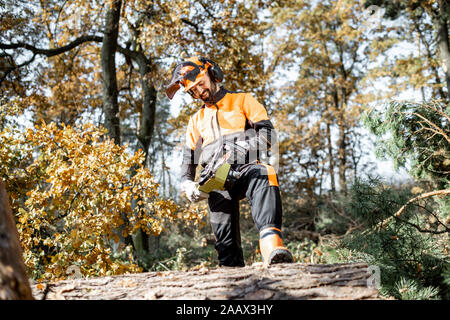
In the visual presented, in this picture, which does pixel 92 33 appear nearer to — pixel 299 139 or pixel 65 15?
pixel 65 15

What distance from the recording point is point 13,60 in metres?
8.02

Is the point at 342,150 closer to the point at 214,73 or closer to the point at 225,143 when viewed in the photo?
the point at 214,73

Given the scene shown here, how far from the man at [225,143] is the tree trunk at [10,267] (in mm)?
1607

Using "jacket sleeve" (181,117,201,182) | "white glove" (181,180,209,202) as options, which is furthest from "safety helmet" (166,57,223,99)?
"white glove" (181,180,209,202)

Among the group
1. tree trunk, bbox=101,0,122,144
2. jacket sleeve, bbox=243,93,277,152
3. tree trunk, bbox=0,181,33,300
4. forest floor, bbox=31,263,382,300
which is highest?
tree trunk, bbox=101,0,122,144

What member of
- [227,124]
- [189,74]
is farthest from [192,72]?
[227,124]

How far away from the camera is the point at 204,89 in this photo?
304 centimetres

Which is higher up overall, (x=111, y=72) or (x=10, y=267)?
(x=111, y=72)

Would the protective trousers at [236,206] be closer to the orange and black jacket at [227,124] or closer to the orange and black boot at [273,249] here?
the orange and black boot at [273,249]

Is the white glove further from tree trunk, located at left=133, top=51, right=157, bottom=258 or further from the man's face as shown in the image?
tree trunk, located at left=133, top=51, right=157, bottom=258

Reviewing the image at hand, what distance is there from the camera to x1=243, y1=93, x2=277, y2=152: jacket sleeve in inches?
112

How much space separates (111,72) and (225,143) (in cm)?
516

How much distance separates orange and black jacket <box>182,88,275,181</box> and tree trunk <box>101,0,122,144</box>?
396cm
